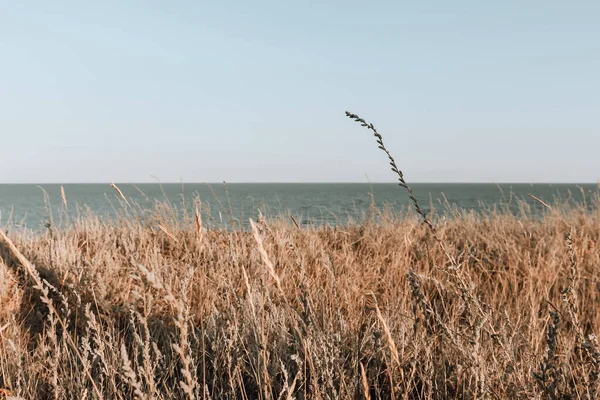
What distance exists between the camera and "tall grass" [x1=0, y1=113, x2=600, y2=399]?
1.80 meters

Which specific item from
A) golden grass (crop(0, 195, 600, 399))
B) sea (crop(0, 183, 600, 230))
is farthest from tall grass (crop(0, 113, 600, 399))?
sea (crop(0, 183, 600, 230))

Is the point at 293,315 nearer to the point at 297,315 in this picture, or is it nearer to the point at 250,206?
the point at 297,315

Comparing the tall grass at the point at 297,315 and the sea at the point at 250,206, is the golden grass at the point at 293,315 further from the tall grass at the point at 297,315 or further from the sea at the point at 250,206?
the sea at the point at 250,206

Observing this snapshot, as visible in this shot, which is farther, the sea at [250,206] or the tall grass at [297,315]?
the sea at [250,206]

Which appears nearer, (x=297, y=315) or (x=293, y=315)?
(x=297, y=315)

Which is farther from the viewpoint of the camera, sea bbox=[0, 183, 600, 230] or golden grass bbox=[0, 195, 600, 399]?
sea bbox=[0, 183, 600, 230]

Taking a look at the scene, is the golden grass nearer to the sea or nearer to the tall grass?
the tall grass

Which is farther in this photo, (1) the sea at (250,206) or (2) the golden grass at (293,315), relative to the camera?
(1) the sea at (250,206)

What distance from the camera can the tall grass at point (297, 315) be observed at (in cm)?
180

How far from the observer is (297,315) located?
1.73 m

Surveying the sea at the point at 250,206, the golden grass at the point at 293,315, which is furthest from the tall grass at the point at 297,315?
the sea at the point at 250,206

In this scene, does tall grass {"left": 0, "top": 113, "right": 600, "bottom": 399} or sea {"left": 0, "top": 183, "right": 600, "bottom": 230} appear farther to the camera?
sea {"left": 0, "top": 183, "right": 600, "bottom": 230}

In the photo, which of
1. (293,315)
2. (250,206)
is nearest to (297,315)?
(293,315)

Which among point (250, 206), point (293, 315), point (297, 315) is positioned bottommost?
point (250, 206)
